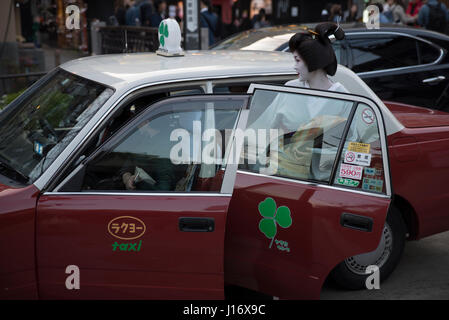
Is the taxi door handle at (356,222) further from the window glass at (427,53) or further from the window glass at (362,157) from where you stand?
the window glass at (427,53)

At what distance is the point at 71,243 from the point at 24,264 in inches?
10.1

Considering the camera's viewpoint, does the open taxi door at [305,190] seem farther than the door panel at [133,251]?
Yes

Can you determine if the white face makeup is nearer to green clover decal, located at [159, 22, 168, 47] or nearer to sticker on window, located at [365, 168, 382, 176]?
sticker on window, located at [365, 168, 382, 176]

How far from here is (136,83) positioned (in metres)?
3.48

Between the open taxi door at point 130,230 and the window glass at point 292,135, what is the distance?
0.56 feet

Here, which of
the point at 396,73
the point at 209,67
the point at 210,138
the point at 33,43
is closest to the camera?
the point at 210,138

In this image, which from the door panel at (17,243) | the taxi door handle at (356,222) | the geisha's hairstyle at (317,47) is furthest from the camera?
the geisha's hairstyle at (317,47)

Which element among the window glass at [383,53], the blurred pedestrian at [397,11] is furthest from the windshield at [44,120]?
the blurred pedestrian at [397,11]

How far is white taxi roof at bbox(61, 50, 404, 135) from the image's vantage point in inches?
142

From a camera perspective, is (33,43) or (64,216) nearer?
(64,216)

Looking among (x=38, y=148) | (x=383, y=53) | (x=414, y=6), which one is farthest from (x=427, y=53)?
(x=414, y=6)

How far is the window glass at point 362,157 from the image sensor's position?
11.0ft
